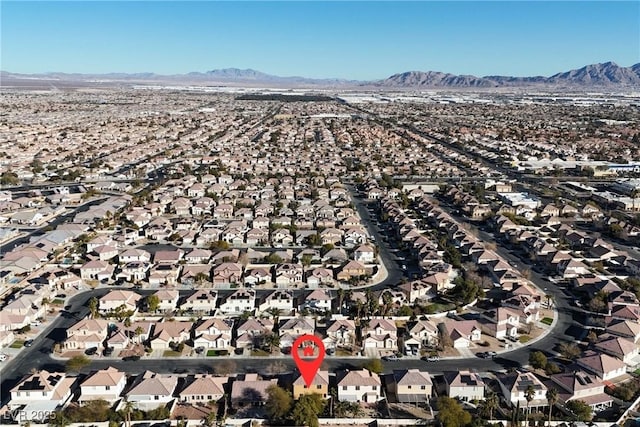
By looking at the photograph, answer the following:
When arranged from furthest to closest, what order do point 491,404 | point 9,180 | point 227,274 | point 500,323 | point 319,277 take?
point 9,180, point 319,277, point 227,274, point 500,323, point 491,404

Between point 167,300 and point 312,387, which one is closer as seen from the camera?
point 312,387

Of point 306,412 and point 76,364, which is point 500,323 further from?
point 76,364

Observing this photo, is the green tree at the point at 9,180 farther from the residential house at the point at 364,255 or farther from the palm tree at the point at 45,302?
the residential house at the point at 364,255

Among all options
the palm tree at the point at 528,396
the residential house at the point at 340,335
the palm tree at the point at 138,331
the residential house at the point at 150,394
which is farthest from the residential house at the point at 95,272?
the palm tree at the point at 528,396

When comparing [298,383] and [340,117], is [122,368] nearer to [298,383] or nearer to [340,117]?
[298,383]

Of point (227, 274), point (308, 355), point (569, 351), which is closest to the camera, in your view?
point (569, 351)

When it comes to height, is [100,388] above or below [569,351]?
below

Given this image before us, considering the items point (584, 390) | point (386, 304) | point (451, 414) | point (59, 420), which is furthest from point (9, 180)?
point (584, 390)

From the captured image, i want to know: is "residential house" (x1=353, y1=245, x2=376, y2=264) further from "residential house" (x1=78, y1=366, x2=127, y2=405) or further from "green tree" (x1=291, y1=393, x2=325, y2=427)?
"residential house" (x1=78, y1=366, x2=127, y2=405)
